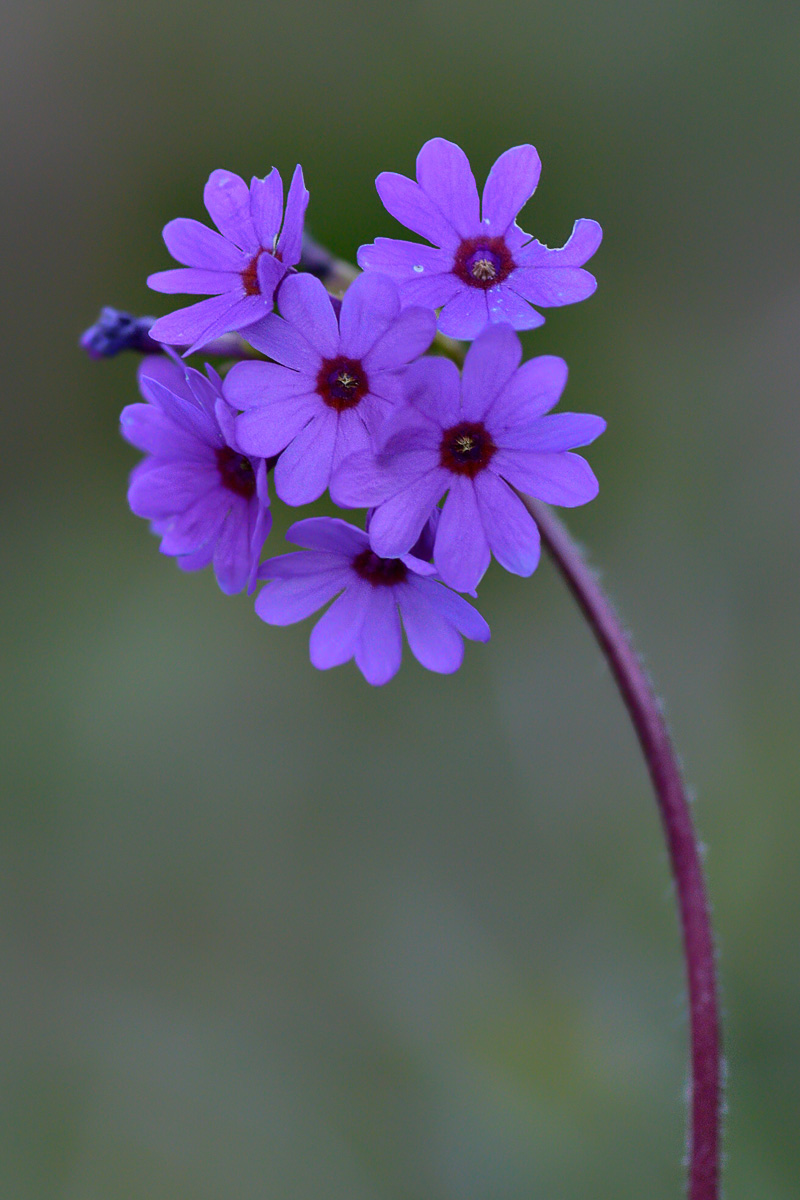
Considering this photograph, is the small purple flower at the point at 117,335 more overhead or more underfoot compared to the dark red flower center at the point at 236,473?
more overhead

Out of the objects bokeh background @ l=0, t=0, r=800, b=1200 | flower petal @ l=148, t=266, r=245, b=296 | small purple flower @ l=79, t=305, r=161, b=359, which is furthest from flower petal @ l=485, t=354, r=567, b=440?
bokeh background @ l=0, t=0, r=800, b=1200

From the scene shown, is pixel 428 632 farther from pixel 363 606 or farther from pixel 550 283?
pixel 550 283

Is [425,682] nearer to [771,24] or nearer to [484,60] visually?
[484,60]

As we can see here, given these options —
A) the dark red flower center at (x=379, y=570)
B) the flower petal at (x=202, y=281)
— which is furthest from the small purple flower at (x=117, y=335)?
the dark red flower center at (x=379, y=570)

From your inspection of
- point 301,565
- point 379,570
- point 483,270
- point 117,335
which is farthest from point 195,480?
point 483,270

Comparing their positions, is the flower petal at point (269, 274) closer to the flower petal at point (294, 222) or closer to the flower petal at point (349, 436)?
the flower petal at point (294, 222)

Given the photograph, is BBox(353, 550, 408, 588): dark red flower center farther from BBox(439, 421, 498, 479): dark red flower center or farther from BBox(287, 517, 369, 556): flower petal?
BBox(439, 421, 498, 479): dark red flower center

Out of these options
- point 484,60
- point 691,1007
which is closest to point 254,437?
point 691,1007
